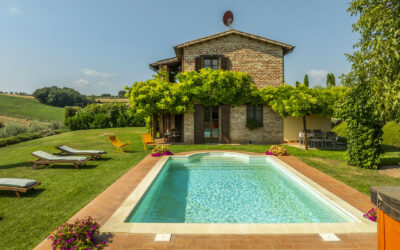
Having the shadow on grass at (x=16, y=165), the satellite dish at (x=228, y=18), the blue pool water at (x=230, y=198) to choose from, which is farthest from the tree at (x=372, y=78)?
the shadow on grass at (x=16, y=165)

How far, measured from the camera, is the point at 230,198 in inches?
257

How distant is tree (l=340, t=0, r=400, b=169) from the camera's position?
5.56 m

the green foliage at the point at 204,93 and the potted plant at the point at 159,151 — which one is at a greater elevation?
the green foliage at the point at 204,93

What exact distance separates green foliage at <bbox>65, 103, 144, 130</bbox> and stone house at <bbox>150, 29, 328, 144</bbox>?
49.6 feet

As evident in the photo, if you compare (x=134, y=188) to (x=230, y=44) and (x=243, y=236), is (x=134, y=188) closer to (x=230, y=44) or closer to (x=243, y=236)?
(x=243, y=236)

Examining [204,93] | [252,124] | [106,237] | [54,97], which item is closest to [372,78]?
[106,237]

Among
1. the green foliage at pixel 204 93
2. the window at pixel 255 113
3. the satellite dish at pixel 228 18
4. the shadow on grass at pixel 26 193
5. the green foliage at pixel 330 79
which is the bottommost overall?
the shadow on grass at pixel 26 193

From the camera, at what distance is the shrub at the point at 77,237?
345 centimetres

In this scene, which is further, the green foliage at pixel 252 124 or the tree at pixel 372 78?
the green foliage at pixel 252 124

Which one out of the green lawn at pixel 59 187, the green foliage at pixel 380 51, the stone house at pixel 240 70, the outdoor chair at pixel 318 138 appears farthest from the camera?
the stone house at pixel 240 70

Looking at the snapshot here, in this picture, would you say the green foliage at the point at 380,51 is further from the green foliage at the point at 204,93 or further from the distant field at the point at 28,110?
the distant field at the point at 28,110

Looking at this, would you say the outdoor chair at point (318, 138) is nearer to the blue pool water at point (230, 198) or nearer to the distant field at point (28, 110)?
the blue pool water at point (230, 198)

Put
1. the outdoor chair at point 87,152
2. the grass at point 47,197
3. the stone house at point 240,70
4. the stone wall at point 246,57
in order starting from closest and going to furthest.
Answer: the grass at point 47,197
the outdoor chair at point 87,152
the stone house at point 240,70
the stone wall at point 246,57

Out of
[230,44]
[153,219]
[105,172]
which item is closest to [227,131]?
[230,44]
